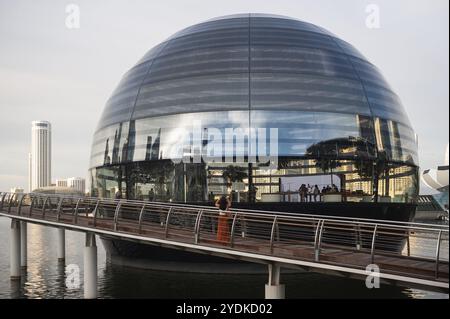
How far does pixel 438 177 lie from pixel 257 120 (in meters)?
15.6

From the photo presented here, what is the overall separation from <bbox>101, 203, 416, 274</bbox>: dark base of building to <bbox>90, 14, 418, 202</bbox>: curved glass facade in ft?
2.07

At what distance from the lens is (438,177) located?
7277 mm

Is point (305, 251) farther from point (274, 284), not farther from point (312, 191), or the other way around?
point (312, 191)

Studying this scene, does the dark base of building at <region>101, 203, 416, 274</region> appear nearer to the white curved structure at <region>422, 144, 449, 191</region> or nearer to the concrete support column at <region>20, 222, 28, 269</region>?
the concrete support column at <region>20, 222, 28, 269</region>

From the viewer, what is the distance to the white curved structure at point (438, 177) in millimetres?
7227

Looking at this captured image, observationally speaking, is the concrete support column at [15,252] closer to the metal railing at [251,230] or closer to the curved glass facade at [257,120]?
the metal railing at [251,230]

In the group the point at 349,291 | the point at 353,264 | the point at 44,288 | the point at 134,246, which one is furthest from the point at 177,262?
the point at 353,264

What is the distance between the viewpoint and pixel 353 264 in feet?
35.7

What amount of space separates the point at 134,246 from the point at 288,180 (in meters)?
7.28

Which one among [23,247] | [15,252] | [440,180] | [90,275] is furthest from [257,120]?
[440,180]

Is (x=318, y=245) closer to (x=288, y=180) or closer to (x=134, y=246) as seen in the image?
(x=288, y=180)

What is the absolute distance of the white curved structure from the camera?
723 centimetres

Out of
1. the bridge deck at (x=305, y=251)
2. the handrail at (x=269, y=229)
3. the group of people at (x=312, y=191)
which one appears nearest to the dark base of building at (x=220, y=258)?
the group of people at (x=312, y=191)

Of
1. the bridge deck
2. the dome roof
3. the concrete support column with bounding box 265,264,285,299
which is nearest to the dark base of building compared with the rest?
the bridge deck
